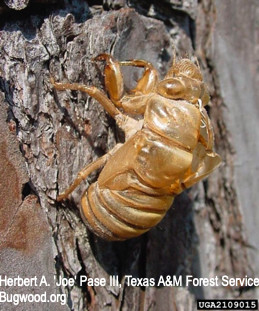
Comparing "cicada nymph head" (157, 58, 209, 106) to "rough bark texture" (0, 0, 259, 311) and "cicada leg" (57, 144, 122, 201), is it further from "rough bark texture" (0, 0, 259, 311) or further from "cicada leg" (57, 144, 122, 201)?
"cicada leg" (57, 144, 122, 201)

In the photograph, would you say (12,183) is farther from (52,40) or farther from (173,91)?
(173,91)

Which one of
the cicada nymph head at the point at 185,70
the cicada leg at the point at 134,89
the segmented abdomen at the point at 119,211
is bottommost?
the segmented abdomen at the point at 119,211

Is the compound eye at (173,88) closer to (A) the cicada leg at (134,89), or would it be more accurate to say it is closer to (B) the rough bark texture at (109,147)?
(A) the cicada leg at (134,89)

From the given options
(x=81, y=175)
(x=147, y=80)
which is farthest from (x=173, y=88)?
(x=81, y=175)

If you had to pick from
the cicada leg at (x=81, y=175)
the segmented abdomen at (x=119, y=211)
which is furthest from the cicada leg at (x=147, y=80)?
the segmented abdomen at (x=119, y=211)

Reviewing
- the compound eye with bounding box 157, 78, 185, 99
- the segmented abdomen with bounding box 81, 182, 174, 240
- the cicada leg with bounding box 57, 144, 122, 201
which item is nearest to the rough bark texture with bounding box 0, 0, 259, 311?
the cicada leg with bounding box 57, 144, 122, 201

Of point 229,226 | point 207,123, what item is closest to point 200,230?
point 229,226

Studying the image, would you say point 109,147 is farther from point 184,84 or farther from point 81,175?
point 184,84
